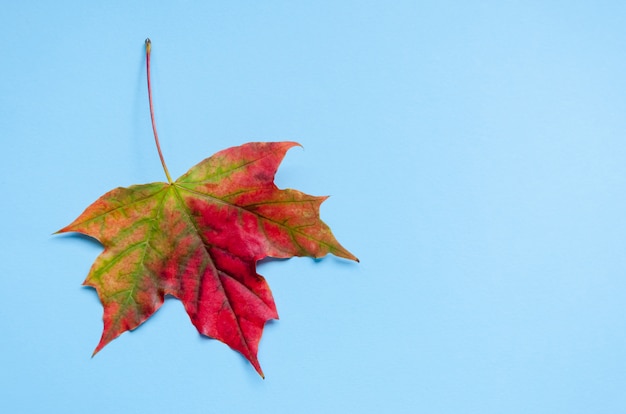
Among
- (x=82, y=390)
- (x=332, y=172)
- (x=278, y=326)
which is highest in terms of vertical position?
(x=332, y=172)

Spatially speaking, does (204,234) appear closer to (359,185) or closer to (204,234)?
(204,234)

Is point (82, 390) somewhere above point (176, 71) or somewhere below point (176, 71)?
below

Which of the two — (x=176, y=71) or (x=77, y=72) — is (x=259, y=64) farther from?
(x=77, y=72)

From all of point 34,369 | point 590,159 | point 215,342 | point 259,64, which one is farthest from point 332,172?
point 34,369

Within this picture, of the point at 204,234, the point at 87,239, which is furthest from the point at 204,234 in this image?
the point at 87,239

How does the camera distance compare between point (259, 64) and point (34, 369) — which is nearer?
point (34, 369)
